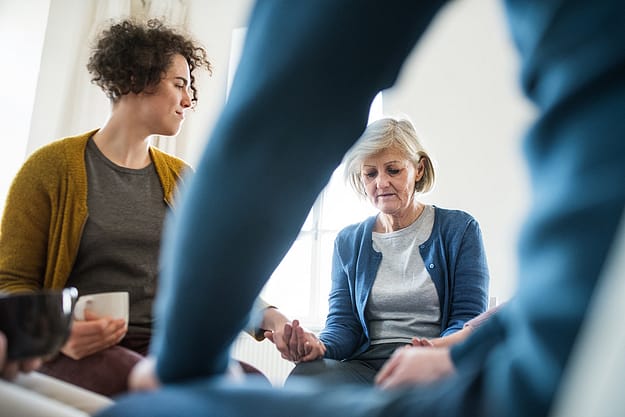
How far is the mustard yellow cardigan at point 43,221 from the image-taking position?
1.25m

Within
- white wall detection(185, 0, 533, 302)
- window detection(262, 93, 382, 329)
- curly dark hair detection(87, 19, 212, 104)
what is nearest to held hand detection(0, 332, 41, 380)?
curly dark hair detection(87, 19, 212, 104)

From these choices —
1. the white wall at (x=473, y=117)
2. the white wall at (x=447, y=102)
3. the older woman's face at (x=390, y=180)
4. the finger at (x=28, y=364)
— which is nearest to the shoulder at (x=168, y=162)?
the older woman's face at (x=390, y=180)

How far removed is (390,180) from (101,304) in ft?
3.32

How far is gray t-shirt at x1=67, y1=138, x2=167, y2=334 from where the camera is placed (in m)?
1.31

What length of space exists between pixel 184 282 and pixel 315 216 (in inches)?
138

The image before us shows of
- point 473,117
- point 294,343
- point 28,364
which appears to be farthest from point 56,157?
point 473,117

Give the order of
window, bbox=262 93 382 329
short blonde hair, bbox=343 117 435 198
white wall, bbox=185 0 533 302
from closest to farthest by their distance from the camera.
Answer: short blonde hair, bbox=343 117 435 198 < white wall, bbox=185 0 533 302 < window, bbox=262 93 382 329

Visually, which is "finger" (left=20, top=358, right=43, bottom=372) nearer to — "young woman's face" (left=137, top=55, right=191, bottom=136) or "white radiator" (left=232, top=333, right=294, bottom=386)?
"young woman's face" (left=137, top=55, right=191, bottom=136)

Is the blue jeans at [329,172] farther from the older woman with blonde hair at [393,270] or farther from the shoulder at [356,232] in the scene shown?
the shoulder at [356,232]

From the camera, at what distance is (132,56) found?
1.52 metres

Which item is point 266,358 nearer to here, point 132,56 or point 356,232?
point 356,232

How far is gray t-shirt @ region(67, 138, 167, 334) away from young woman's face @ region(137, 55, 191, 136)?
0.52ft

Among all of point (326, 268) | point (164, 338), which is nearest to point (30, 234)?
point (164, 338)

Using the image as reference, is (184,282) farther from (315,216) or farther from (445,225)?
(315,216)
